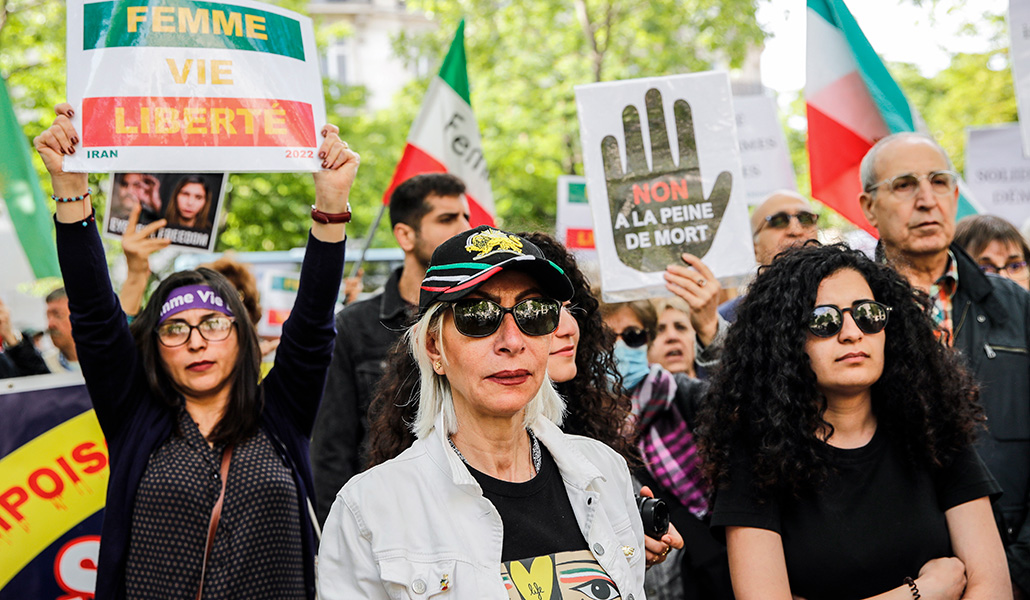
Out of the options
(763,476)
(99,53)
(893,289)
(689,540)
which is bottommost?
(689,540)

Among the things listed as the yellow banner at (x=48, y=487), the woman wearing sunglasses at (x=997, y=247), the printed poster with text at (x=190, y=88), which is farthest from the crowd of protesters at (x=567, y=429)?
the woman wearing sunglasses at (x=997, y=247)

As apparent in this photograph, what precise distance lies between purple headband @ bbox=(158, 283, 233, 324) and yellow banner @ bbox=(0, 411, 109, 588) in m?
0.76

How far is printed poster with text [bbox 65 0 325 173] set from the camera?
3150 mm

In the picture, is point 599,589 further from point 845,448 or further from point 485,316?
point 845,448

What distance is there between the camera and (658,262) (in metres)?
3.94

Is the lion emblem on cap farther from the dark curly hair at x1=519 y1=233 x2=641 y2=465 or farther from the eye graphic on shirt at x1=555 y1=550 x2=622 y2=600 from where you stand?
the dark curly hair at x1=519 y1=233 x2=641 y2=465

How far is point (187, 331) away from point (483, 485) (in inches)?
64.5

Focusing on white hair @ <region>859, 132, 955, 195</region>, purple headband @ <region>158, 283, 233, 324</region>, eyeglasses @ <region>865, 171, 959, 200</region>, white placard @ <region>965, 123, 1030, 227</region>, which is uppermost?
white placard @ <region>965, 123, 1030, 227</region>

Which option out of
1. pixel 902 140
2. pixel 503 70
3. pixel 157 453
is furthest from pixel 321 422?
pixel 503 70

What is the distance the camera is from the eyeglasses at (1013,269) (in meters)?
5.52

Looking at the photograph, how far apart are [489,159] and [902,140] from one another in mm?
14869

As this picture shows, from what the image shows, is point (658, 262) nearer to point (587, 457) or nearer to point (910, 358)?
point (910, 358)

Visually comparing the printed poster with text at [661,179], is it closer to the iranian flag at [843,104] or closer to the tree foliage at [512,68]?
the iranian flag at [843,104]

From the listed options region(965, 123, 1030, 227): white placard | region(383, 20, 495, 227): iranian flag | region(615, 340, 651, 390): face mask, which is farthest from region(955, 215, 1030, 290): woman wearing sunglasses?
region(965, 123, 1030, 227): white placard
